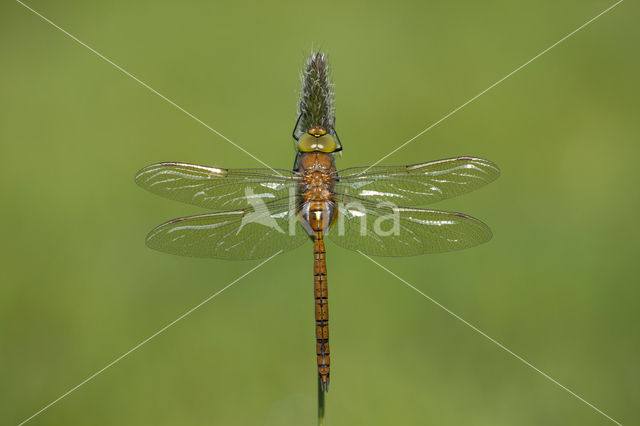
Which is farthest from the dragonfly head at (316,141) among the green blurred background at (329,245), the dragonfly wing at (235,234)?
the green blurred background at (329,245)

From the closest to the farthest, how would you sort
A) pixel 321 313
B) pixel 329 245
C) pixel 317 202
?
pixel 321 313
pixel 317 202
pixel 329 245

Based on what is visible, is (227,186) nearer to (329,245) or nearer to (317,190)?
(317,190)

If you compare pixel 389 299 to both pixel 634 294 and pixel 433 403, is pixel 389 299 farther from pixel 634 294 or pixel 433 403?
pixel 634 294

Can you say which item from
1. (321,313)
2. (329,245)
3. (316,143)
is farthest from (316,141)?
(329,245)

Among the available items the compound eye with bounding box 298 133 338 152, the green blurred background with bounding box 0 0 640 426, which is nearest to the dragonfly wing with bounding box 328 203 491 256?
the compound eye with bounding box 298 133 338 152

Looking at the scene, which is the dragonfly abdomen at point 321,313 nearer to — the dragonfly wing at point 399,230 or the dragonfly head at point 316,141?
the dragonfly wing at point 399,230

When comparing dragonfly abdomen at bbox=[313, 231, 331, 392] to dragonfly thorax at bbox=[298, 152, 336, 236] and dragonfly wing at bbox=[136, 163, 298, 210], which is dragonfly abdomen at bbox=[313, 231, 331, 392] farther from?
dragonfly wing at bbox=[136, 163, 298, 210]
